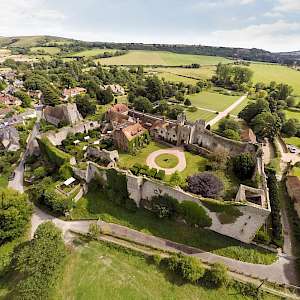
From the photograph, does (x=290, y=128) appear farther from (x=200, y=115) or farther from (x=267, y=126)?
(x=200, y=115)

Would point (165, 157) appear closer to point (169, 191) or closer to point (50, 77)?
point (169, 191)

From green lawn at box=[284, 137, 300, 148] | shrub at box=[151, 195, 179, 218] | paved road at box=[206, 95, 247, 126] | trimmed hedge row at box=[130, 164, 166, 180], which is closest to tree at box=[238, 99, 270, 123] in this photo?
paved road at box=[206, 95, 247, 126]

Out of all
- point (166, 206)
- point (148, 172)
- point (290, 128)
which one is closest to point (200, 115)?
point (290, 128)

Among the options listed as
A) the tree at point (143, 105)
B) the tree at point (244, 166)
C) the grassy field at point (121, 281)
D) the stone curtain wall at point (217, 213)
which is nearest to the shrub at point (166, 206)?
the stone curtain wall at point (217, 213)

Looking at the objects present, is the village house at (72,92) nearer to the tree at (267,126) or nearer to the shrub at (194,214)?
the tree at (267,126)

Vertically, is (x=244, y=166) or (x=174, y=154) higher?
(x=244, y=166)

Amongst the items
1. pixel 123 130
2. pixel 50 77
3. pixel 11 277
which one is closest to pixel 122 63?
pixel 50 77

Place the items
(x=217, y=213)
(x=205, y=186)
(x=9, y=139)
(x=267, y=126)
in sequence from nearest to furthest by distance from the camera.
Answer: (x=217, y=213) → (x=205, y=186) → (x=9, y=139) → (x=267, y=126)
